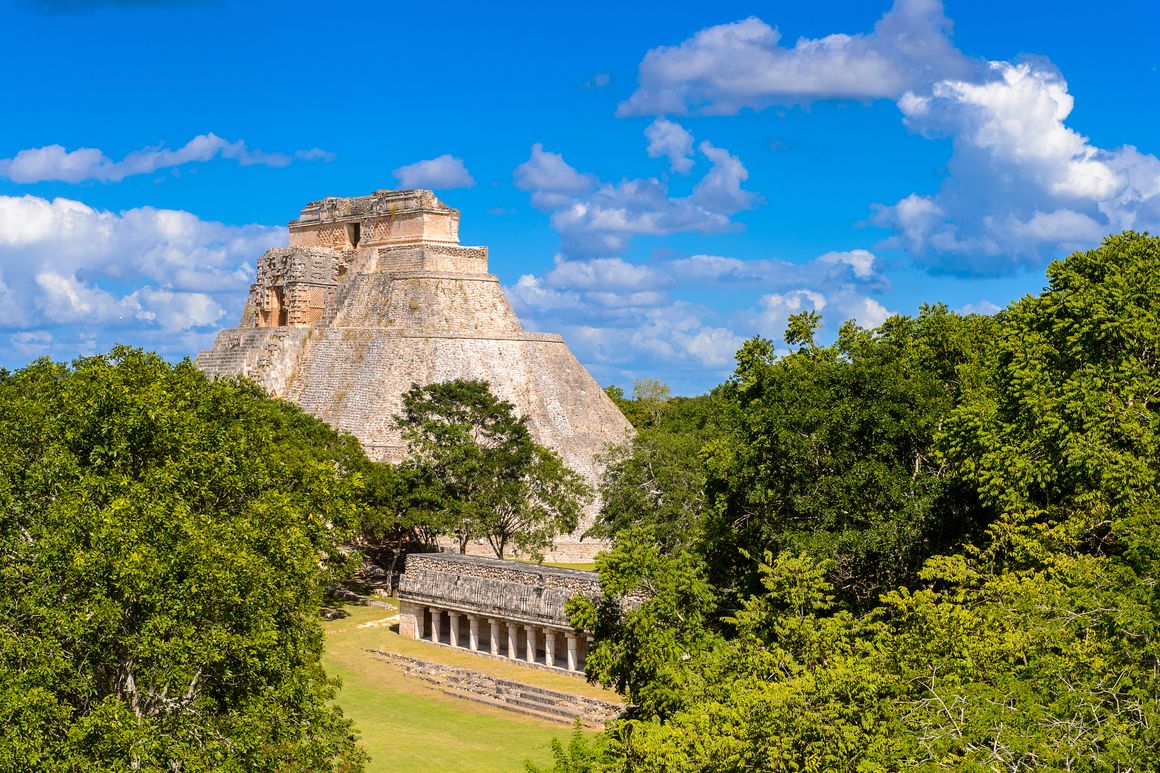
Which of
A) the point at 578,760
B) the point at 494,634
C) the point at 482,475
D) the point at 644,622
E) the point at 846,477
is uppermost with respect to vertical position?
the point at 482,475

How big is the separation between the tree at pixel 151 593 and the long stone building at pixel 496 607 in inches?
418

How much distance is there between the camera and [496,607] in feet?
96.8

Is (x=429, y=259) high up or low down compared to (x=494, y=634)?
up

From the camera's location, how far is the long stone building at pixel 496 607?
92.1 feet

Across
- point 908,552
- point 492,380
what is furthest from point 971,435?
point 492,380

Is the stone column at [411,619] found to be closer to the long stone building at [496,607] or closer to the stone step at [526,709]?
the long stone building at [496,607]

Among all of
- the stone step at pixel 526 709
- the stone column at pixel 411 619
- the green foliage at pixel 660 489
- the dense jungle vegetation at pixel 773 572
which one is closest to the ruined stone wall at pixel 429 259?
the green foliage at pixel 660 489

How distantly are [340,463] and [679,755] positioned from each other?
25975 millimetres

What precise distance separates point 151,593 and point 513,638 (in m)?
16.1

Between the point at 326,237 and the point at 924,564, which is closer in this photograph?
the point at 924,564

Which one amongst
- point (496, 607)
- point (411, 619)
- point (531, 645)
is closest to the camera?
point (531, 645)

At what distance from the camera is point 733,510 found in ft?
72.9

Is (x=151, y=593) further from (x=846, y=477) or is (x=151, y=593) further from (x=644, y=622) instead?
(x=846, y=477)

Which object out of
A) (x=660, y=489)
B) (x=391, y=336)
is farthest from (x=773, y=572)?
(x=391, y=336)
